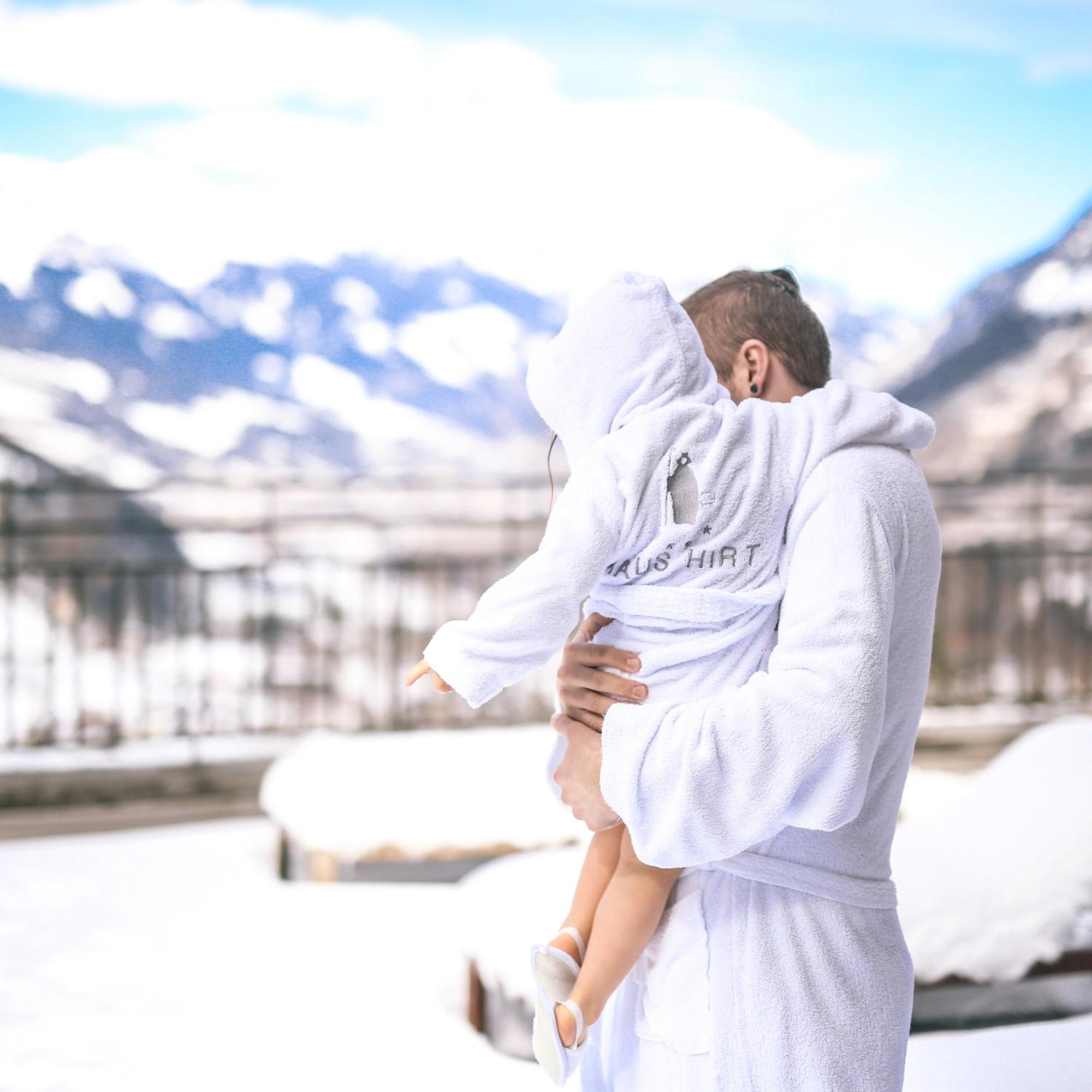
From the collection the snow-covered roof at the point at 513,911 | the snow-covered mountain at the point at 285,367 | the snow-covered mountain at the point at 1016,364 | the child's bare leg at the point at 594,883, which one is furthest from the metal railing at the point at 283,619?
the child's bare leg at the point at 594,883

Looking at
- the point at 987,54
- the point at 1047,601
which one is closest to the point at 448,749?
the point at 1047,601

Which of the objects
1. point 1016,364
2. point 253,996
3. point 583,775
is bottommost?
point 253,996

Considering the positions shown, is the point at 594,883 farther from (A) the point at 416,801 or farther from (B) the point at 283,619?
(B) the point at 283,619

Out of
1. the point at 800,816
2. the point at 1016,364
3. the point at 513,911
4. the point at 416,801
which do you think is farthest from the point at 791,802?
the point at 1016,364

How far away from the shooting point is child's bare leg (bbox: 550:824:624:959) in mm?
887

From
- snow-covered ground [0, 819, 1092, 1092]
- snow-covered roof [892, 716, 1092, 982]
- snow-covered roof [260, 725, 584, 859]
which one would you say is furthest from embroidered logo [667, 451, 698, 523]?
snow-covered roof [260, 725, 584, 859]

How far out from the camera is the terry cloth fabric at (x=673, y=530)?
78cm

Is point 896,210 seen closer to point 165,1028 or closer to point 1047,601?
point 1047,601

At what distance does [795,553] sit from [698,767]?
0.55 feet

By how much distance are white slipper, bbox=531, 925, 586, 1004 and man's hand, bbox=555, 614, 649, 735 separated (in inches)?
7.5

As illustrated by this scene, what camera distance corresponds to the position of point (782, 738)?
0.69 meters

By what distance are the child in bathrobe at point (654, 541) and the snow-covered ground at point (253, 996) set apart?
594 mm

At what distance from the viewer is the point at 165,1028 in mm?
1814

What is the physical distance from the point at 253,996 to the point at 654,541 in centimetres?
148
